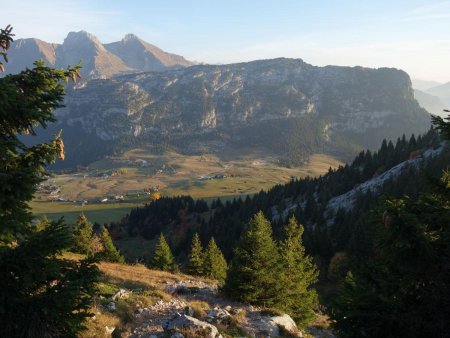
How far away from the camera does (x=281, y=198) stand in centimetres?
15725

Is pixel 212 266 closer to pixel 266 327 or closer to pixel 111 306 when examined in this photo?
pixel 266 327

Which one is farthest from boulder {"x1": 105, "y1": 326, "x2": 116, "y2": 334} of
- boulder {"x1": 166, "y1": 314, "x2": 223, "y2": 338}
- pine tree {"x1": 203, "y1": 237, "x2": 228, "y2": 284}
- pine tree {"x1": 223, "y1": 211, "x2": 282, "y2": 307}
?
pine tree {"x1": 203, "y1": 237, "x2": 228, "y2": 284}

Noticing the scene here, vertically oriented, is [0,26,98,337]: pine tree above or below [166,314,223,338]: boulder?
above

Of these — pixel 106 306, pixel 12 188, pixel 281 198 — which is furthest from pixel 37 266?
pixel 281 198

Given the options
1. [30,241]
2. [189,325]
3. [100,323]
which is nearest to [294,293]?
[189,325]

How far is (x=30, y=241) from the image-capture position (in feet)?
28.5

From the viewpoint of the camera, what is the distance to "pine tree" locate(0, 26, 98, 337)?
8383mm

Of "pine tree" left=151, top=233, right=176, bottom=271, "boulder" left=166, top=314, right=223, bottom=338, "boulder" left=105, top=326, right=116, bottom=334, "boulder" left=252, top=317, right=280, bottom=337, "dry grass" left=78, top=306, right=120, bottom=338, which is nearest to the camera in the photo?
"dry grass" left=78, top=306, right=120, bottom=338

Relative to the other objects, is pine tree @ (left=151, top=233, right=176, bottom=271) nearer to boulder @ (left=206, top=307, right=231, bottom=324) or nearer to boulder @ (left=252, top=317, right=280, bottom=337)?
boulder @ (left=252, top=317, right=280, bottom=337)

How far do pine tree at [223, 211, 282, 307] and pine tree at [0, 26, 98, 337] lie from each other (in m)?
22.9

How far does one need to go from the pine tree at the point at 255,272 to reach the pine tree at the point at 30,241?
22.9 metres

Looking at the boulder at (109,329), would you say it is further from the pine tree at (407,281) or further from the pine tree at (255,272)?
the pine tree at (255,272)

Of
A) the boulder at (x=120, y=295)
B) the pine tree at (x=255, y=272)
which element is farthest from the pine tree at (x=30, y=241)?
the pine tree at (x=255, y=272)

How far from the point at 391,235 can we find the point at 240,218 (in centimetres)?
13954
